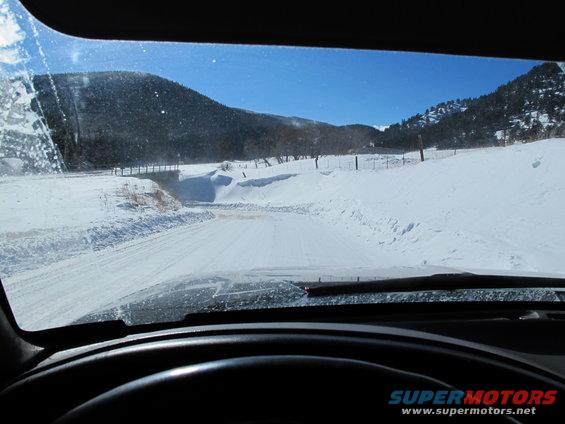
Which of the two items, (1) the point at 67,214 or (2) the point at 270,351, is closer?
(2) the point at 270,351

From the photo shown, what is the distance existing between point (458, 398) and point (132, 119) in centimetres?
340

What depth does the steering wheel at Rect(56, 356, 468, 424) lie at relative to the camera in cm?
195

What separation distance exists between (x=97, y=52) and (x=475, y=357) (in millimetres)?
3077

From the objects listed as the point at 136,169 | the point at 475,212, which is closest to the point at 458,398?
the point at 136,169

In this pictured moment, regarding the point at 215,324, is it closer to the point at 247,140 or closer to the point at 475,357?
the point at 475,357

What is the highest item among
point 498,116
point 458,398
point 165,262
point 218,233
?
point 498,116

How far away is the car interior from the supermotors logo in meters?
0.02

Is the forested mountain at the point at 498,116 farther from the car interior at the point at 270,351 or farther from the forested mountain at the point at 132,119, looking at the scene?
Result: the forested mountain at the point at 132,119

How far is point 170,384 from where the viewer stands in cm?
199

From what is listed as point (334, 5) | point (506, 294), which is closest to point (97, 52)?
point (334, 5)

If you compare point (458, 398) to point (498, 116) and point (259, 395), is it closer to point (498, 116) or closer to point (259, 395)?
point (259, 395)

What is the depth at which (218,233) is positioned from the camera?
11.3 meters

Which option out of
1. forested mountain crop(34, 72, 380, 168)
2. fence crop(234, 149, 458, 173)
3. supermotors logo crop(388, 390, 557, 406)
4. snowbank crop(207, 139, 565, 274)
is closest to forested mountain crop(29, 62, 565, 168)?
forested mountain crop(34, 72, 380, 168)

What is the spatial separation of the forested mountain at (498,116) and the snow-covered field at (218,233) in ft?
6.07
